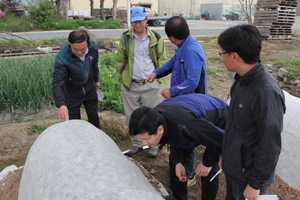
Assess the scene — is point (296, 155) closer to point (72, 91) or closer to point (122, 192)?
point (122, 192)

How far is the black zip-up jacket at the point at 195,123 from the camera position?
5.84 ft

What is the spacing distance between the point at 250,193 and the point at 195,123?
0.50 metres

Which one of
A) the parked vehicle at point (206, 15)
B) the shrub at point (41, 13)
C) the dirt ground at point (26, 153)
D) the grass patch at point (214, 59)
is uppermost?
the parked vehicle at point (206, 15)

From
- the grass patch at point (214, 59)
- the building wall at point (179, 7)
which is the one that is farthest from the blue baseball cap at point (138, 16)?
the building wall at point (179, 7)

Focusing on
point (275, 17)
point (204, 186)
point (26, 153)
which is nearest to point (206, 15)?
point (275, 17)

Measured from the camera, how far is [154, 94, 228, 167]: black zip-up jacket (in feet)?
5.84

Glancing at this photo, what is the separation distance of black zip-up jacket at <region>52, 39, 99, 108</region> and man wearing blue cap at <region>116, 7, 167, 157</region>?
0.35m

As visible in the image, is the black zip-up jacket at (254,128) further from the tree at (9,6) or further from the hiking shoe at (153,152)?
the tree at (9,6)

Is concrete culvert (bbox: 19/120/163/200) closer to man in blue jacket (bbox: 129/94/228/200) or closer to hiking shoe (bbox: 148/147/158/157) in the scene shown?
man in blue jacket (bbox: 129/94/228/200)

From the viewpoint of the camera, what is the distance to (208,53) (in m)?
9.06

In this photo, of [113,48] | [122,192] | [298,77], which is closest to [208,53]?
[113,48]

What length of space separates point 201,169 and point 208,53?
749cm

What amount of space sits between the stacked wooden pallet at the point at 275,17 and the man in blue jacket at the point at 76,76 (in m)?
9.16

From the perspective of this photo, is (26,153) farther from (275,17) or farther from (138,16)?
(275,17)
